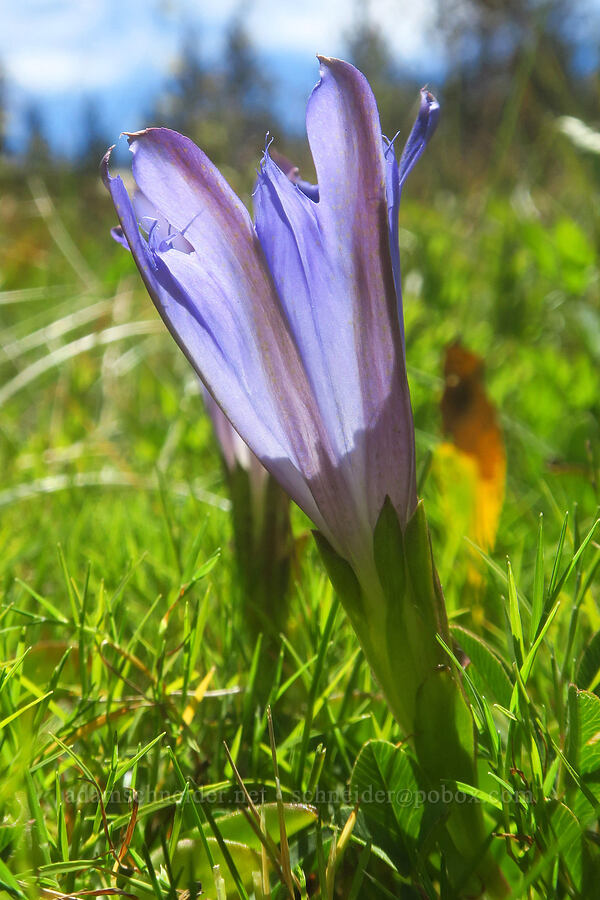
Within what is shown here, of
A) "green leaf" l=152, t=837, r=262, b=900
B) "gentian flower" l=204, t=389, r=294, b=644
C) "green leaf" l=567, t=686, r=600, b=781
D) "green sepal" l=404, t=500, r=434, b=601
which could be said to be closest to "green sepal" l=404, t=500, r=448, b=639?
"green sepal" l=404, t=500, r=434, b=601

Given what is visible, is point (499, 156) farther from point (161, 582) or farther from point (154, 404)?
point (161, 582)

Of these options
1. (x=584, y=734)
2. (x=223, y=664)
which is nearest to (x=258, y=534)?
(x=223, y=664)

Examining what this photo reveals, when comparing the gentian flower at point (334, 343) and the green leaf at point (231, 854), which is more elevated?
the gentian flower at point (334, 343)

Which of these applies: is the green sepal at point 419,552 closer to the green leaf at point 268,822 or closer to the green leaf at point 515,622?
the green leaf at point 515,622

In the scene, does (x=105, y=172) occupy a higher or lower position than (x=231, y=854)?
higher

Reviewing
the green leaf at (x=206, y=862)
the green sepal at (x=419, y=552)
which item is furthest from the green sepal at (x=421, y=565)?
the green leaf at (x=206, y=862)

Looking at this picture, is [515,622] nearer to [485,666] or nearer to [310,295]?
[485,666]
